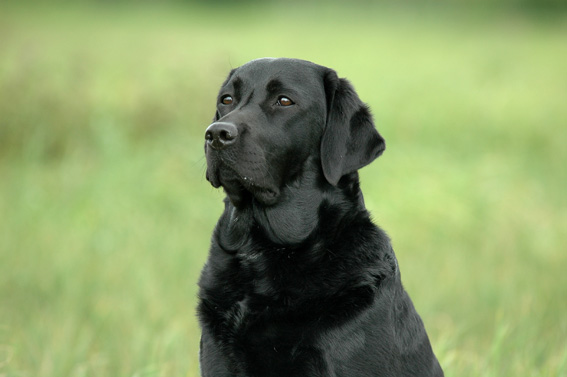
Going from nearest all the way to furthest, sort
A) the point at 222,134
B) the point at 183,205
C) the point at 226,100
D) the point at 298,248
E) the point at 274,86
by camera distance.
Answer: the point at 222,134
the point at 298,248
the point at 274,86
the point at 226,100
the point at 183,205

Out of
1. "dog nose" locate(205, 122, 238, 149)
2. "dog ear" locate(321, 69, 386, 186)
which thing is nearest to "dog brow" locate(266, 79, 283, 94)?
"dog ear" locate(321, 69, 386, 186)

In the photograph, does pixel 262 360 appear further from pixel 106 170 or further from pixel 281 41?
pixel 281 41

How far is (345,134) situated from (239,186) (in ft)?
1.77

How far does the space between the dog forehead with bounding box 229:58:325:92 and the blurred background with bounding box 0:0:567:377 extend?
0.79 metres

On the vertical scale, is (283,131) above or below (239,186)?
above

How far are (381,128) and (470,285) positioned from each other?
5.21 meters

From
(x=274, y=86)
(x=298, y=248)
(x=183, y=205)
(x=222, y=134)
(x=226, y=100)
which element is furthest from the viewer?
(x=183, y=205)

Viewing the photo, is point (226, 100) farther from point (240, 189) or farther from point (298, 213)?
point (298, 213)

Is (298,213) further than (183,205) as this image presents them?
No

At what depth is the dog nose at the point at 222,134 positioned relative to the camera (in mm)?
2740

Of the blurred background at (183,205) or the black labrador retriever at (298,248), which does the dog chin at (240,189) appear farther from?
the blurred background at (183,205)

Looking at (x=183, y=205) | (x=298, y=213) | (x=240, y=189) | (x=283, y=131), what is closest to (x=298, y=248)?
(x=298, y=213)

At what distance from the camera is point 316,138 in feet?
9.93

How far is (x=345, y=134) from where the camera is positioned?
298 centimetres
